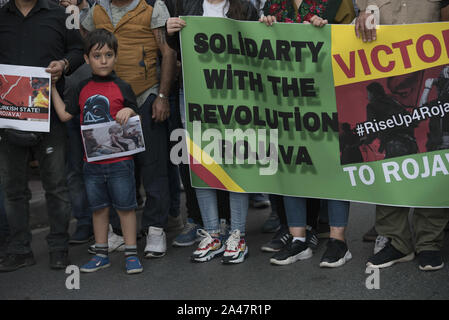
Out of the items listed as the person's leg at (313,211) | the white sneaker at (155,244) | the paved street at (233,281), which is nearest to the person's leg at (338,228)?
the paved street at (233,281)

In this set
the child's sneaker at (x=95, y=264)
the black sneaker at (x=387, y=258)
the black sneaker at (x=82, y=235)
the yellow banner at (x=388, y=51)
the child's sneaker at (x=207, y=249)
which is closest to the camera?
the yellow banner at (x=388, y=51)

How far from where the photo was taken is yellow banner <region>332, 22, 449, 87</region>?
3.87m

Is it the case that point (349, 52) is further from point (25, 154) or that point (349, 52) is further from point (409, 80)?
point (25, 154)

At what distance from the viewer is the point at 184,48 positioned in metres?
4.33

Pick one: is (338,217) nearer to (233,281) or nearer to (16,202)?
(233,281)

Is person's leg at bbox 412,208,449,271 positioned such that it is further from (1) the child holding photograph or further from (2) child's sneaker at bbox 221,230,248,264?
(1) the child holding photograph

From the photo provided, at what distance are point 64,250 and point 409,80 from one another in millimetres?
2643

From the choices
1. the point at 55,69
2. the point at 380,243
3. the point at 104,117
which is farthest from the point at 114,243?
the point at 380,243

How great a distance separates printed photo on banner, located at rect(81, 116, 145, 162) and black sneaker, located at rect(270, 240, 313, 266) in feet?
4.02

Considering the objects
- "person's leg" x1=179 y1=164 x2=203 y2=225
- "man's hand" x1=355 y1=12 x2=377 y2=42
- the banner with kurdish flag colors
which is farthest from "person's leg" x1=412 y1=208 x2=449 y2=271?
"person's leg" x1=179 y1=164 x2=203 y2=225

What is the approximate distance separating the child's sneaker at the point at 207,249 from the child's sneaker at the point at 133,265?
15.7 inches

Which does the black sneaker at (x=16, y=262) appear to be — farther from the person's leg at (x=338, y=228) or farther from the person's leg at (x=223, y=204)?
the person's leg at (x=338, y=228)

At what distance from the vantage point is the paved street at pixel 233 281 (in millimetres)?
3654
